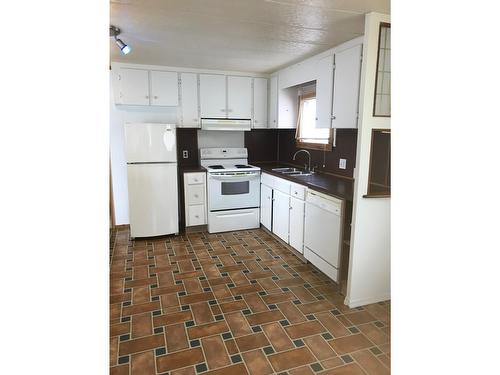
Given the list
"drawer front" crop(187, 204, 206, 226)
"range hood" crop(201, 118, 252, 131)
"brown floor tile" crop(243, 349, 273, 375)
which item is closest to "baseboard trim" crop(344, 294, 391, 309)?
"brown floor tile" crop(243, 349, 273, 375)

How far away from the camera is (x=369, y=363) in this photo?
Result: 2.02 m

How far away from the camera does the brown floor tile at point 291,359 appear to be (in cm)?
198

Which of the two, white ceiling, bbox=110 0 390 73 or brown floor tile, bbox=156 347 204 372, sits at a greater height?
white ceiling, bbox=110 0 390 73

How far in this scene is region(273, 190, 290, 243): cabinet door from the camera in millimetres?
3789

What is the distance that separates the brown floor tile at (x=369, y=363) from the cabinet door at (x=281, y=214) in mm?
1824

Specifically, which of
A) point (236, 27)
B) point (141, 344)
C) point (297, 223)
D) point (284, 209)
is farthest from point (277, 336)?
point (236, 27)

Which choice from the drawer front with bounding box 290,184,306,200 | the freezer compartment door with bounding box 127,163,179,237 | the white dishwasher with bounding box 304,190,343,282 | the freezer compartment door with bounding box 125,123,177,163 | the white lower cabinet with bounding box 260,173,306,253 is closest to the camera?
the white dishwasher with bounding box 304,190,343,282

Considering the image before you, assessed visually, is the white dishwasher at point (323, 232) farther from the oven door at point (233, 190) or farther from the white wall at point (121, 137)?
the white wall at point (121, 137)

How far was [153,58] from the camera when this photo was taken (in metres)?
3.75

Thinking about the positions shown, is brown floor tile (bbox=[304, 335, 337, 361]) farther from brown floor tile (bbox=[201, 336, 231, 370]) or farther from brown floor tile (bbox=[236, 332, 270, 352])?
brown floor tile (bbox=[201, 336, 231, 370])

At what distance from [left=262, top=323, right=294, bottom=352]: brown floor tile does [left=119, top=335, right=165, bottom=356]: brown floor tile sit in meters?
0.76

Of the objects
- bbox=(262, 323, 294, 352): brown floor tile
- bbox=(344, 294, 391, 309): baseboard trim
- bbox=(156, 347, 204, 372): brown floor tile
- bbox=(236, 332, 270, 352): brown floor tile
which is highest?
bbox=(344, 294, 391, 309): baseboard trim
